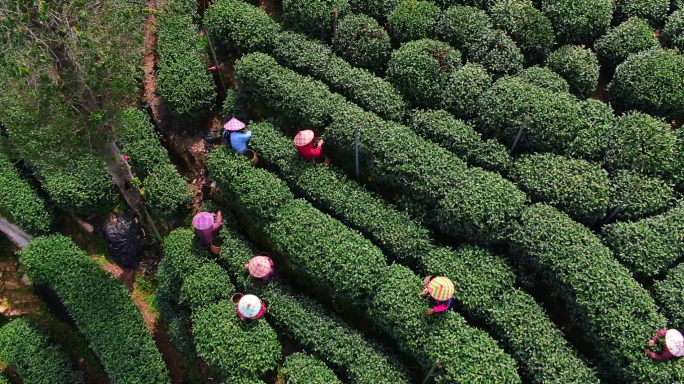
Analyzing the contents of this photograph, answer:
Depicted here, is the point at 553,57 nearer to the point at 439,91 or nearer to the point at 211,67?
the point at 439,91

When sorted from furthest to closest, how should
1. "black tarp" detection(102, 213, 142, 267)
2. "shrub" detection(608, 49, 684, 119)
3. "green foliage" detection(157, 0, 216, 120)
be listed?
"black tarp" detection(102, 213, 142, 267)
"green foliage" detection(157, 0, 216, 120)
"shrub" detection(608, 49, 684, 119)

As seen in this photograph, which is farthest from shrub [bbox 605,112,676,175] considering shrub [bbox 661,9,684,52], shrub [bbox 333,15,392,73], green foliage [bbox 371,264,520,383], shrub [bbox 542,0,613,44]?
shrub [bbox 333,15,392,73]

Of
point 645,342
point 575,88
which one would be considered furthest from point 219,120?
point 645,342

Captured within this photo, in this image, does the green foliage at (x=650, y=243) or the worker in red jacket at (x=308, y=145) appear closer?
the green foliage at (x=650, y=243)

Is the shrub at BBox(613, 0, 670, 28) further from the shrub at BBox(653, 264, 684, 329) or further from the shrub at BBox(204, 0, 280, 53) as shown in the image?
the shrub at BBox(204, 0, 280, 53)

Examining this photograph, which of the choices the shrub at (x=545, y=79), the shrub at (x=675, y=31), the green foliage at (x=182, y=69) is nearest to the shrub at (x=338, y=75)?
the green foliage at (x=182, y=69)

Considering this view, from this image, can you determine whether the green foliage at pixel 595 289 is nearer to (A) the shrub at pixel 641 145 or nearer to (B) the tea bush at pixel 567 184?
(B) the tea bush at pixel 567 184

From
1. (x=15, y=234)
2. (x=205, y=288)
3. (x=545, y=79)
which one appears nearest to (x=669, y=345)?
(x=545, y=79)

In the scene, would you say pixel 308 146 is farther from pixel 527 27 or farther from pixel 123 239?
pixel 527 27
